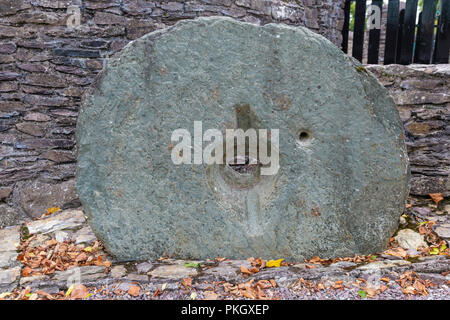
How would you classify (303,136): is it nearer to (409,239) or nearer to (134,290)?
(409,239)

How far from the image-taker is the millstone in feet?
6.81

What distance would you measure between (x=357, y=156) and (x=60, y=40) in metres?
2.49

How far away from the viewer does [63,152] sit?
311 centimetres

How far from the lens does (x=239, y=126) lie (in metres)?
2.20

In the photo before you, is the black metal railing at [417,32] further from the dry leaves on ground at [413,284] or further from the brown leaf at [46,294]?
the brown leaf at [46,294]

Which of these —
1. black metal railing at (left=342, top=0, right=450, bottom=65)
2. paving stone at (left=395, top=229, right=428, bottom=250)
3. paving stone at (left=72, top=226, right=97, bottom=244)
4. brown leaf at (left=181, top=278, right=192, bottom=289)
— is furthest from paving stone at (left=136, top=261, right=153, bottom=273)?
black metal railing at (left=342, top=0, right=450, bottom=65)

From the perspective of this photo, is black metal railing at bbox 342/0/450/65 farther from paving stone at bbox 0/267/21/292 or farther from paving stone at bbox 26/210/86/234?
paving stone at bbox 0/267/21/292

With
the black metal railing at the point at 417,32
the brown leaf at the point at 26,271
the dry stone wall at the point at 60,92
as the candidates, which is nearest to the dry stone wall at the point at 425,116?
the dry stone wall at the point at 60,92

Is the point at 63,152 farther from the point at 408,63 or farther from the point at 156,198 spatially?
the point at 408,63

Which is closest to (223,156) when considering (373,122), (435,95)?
(373,122)

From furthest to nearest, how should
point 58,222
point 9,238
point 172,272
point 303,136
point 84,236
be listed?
1. point 58,222
2. point 9,238
3. point 84,236
4. point 303,136
5. point 172,272

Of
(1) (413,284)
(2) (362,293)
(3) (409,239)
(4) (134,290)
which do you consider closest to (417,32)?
(3) (409,239)

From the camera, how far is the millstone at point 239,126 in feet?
6.81

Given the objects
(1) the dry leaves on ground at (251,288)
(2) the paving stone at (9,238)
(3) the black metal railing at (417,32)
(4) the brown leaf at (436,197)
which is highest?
(3) the black metal railing at (417,32)
